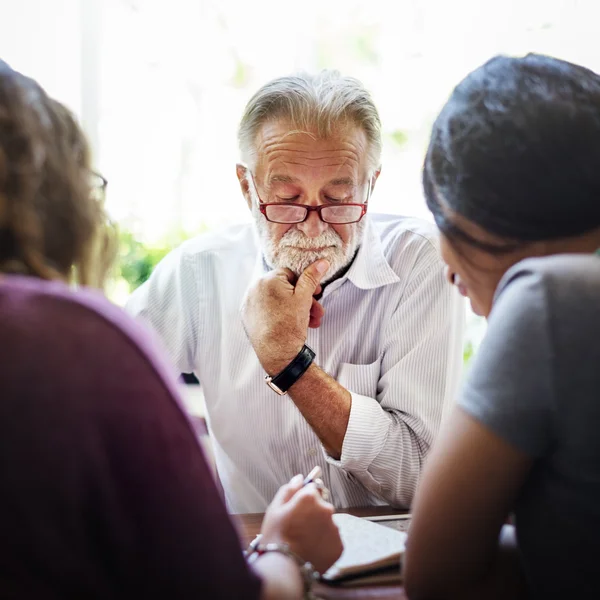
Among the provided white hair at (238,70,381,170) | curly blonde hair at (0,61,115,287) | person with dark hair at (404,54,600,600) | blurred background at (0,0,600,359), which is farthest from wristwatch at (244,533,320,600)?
blurred background at (0,0,600,359)

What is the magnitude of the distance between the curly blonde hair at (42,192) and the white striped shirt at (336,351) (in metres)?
0.88

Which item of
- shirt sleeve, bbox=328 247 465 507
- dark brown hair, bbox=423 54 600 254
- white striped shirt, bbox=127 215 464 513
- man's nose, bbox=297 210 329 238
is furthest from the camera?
man's nose, bbox=297 210 329 238

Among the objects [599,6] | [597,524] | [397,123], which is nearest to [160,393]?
[597,524]

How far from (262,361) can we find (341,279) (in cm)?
36

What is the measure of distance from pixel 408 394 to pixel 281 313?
0.36 m

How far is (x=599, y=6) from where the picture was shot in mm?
3475

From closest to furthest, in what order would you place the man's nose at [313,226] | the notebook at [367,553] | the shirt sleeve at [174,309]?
the notebook at [367,553], the man's nose at [313,226], the shirt sleeve at [174,309]

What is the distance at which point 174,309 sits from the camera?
1.84m

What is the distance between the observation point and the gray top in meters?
0.76

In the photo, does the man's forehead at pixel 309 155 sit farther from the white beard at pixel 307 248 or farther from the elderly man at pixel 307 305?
the white beard at pixel 307 248

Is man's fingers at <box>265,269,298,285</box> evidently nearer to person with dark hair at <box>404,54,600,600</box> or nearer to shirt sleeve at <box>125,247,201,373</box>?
shirt sleeve at <box>125,247,201,373</box>

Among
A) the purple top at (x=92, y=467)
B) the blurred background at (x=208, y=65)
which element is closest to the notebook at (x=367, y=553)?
the purple top at (x=92, y=467)

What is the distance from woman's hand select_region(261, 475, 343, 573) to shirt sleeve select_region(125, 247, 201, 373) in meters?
0.88

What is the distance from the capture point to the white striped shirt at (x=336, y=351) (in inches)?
62.9
